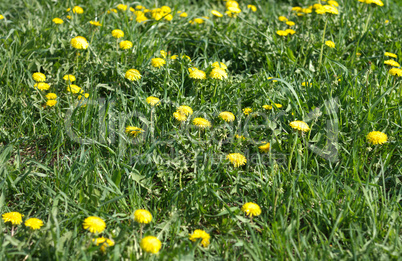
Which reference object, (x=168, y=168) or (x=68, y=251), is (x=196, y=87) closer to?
(x=168, y=168)

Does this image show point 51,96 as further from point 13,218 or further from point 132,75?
point 13,218

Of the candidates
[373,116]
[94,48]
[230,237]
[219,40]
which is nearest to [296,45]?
[219,40]

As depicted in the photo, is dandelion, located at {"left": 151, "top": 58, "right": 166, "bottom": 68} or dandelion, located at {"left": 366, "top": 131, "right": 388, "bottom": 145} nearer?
dandelion, located at {"left": 366, "top": 131, "right": 388, "bottom": 145}

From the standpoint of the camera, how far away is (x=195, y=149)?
2.49 meters

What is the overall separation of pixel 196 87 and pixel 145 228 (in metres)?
1.16

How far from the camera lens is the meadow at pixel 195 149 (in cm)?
203

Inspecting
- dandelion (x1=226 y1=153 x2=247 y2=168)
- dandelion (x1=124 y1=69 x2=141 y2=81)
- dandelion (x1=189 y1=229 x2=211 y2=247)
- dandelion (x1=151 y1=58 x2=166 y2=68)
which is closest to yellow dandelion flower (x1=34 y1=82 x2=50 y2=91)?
dandelion (x1=124 y1=69 x2=141 y2=81)

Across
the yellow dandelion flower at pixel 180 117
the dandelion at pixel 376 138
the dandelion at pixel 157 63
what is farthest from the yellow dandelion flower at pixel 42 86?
the dandelion at pixel 376 138

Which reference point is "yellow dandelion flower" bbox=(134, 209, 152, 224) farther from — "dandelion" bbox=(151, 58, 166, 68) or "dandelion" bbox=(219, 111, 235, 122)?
"dandelion" bbox=(151, 58, 166, 68)

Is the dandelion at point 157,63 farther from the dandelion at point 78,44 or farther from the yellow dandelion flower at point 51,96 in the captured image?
the yellow dandelion flower at point 51,96

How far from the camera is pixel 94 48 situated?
3490 millimetres

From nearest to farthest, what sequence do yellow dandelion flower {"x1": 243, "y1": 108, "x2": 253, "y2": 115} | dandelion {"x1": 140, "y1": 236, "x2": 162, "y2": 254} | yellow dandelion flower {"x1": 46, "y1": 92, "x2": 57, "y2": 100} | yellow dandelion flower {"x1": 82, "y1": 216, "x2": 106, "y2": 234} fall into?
dandelion {"x1": 140, "y1": 236, "x2": 162, "y2": 254}
yellow dandelion flower {"x1": 82, "y1": 216, "x2": 106, "y2": 234}
yellow dandelion flower {"x1": 243, "y1": 108, "x2": 253, "y2": 115}
yellow dandelion flower {"x1": 46, "y1": 92, "x2": 57, "y2": 100}

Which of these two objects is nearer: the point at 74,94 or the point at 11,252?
the point at 11,252

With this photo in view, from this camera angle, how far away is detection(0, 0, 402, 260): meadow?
2029 mm
